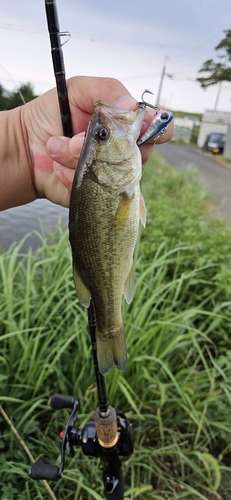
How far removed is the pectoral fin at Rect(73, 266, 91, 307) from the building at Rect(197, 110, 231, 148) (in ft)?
123

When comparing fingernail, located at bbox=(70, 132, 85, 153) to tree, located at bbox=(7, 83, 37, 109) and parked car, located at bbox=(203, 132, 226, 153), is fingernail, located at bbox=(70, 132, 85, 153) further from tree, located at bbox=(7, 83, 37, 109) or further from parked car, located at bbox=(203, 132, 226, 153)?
parked car, located at bbox=(203, 132, 226, 153)

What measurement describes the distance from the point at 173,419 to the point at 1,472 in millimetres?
989

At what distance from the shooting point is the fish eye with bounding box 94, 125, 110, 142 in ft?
3.64

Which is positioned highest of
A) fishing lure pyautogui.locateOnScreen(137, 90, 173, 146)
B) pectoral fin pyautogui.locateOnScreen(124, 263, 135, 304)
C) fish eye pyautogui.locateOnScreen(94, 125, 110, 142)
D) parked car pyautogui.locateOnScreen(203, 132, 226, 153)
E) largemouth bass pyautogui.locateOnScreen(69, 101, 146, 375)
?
parked car pyautogui.locateOnScreen(203, 132, 226, 153)

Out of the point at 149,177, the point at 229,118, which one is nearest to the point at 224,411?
the point at 149,177

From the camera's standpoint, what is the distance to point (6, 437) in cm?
200

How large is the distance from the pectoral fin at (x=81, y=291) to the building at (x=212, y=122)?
37489 millimetres

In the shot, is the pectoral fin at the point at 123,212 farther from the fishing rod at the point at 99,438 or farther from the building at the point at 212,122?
the building at the point at 212,122

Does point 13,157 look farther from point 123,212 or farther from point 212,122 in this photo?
point 212,122

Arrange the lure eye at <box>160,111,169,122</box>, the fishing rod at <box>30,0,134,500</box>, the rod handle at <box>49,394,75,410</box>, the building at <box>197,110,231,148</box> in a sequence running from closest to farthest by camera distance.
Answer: the lure eye at <box>160,111,169,122</box> → the fishing rod at <box>30,0,134,500</box> → the rod handle at <box>49,394,75,410</box> → the building at <box>197,110,231,148</box>

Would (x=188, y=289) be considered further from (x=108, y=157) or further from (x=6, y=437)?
(x=108, y=157)

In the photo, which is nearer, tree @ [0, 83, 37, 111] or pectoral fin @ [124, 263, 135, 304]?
pectoral fin @ [124, 263, 135, 304]

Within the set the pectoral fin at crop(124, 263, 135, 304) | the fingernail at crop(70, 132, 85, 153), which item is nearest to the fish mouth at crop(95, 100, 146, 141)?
the fingernail at crop(70, 132, 85, 153)

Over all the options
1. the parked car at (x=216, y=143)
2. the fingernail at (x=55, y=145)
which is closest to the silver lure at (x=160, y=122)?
the fingernail at (x=55, y=145)
